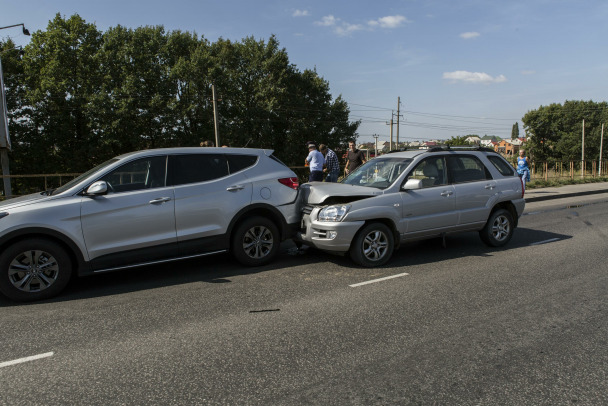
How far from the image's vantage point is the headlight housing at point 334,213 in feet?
19.8

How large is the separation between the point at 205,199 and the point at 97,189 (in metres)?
1.38

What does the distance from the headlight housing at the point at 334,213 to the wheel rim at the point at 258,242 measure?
2.96 ft

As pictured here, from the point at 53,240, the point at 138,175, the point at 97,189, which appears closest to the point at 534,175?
the point at 138,175

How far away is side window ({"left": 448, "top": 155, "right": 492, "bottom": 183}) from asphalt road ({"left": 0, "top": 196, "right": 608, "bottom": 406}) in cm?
154

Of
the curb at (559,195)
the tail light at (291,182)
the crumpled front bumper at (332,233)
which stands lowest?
the curb at (559,195)

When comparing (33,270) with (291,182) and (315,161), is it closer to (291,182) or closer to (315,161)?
(291,182)

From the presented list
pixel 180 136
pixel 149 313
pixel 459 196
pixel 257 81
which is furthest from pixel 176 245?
pixel 257 81

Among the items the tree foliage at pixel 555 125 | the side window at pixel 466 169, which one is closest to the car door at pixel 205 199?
the side window at pixel 466 169

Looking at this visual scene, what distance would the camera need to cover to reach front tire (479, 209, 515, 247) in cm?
740

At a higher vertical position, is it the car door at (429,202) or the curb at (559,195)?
the car door at (429,202)

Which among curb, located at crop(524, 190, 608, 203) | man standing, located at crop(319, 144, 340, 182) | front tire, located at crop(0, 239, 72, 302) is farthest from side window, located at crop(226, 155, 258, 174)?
curb, located at crop(524, 190, 608, 203)

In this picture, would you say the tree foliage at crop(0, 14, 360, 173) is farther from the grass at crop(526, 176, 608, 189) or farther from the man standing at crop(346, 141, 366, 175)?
the man standing at crop(346, 141, 366, 175)

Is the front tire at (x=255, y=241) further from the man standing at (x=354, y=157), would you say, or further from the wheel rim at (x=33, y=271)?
the man standing at (x=354, y=157)

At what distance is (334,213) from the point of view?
239 inches
